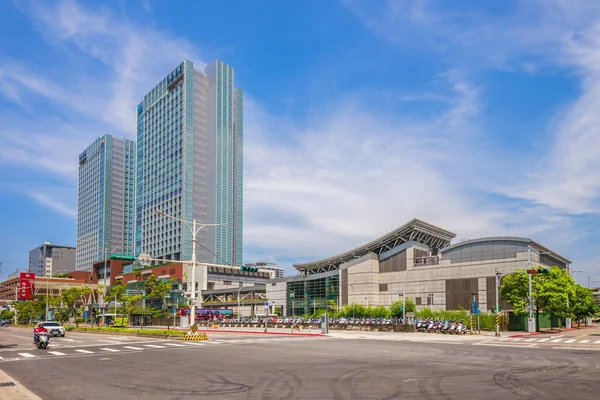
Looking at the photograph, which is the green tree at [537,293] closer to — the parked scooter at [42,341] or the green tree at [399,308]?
the green tree at [399,308]

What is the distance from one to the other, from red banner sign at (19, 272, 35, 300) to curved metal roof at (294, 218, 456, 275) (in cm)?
7157

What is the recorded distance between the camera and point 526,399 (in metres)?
13.6

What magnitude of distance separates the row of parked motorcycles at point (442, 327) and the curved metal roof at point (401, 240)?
4349 cm

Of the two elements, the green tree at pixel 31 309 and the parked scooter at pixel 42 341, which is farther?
the green tree at pixel 31 309

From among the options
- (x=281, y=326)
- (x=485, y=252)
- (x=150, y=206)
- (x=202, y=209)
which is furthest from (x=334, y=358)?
(x=150, y=206)

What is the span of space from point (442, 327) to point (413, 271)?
128ft

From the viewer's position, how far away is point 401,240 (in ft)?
342

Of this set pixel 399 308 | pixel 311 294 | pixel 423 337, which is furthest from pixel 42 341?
pixel 311 294

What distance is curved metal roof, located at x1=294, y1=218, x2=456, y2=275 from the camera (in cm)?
10238

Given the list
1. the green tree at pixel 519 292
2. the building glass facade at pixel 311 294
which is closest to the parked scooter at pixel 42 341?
the green tree at pixel 519 292

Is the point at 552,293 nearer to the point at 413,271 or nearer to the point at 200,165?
the point at 413,271

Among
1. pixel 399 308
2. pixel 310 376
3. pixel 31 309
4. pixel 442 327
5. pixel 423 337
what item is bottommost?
pixel 31 309

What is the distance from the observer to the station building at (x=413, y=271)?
83562mm

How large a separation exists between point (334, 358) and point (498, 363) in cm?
788
